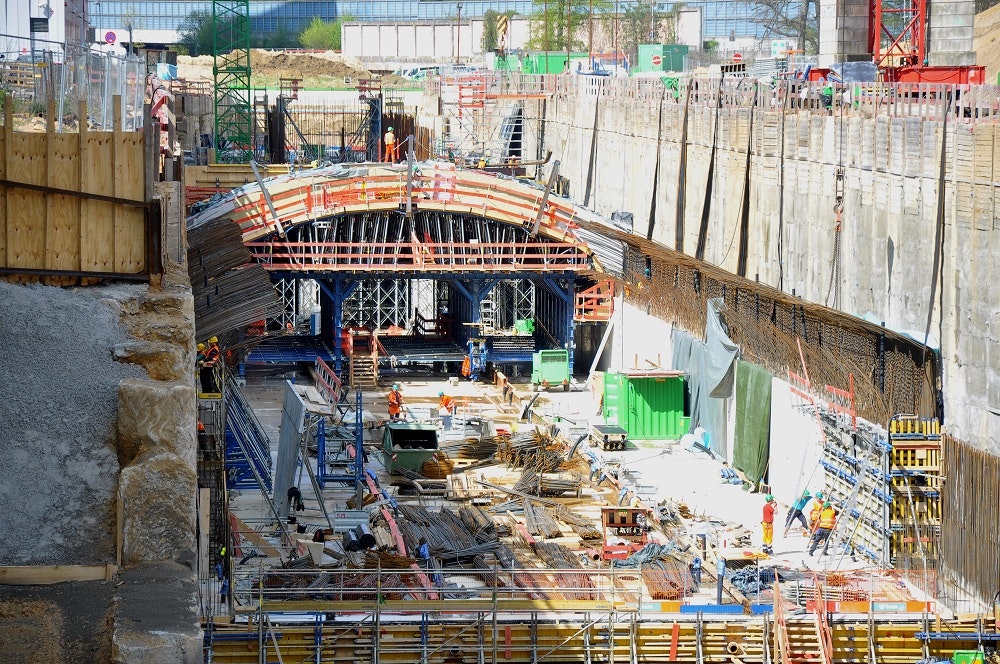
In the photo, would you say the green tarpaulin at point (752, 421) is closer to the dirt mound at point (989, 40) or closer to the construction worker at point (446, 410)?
the construction worker at point (446, 410)

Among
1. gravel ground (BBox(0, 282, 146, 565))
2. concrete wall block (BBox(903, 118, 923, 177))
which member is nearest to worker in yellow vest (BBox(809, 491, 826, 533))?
concrete wall block (BBox(903, 118, 923, 177))

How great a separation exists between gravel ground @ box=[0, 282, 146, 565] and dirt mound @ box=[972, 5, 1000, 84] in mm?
48019

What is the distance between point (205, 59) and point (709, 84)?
71821 millimetres

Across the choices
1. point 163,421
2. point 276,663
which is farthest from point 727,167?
point 163,421

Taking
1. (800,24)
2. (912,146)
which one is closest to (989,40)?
(800,24)

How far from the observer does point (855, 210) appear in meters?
31.3

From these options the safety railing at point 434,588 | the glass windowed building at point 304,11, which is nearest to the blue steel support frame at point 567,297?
the safety railing at point 434,588

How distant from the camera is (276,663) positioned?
→ 2164 centimetres

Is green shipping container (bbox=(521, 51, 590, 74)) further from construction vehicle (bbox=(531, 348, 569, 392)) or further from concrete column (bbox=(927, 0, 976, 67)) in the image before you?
construction vehicle (bbox=(531, 348, 569, 392))

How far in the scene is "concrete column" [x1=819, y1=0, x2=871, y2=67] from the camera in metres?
46.5

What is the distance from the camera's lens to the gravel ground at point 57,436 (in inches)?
473

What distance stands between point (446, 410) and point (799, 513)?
40.8 feet

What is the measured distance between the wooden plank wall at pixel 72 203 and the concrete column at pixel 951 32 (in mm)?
35155

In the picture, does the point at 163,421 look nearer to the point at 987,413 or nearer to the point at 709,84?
the point at 987,413
